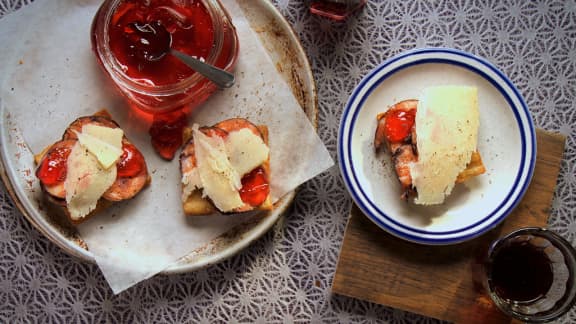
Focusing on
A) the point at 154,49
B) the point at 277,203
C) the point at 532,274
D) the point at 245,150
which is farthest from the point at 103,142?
the point at 532,274

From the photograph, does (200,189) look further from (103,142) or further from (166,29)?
(166,29)

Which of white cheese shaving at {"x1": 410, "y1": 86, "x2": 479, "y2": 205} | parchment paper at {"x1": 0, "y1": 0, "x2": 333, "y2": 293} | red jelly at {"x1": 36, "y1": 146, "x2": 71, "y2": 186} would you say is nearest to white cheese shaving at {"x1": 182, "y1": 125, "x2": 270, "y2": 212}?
parchment paper at {"x1": 0, "y1": 0, "x2": 333, "y2": 293}

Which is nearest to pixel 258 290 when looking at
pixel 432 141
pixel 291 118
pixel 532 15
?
pixel 291 118

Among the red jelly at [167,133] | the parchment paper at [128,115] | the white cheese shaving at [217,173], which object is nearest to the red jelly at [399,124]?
the parchment paper at [128,115]

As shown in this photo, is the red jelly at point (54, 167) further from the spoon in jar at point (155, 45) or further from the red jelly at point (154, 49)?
the spoon in jar at point (155, 45)

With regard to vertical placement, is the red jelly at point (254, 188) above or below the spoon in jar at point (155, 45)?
below

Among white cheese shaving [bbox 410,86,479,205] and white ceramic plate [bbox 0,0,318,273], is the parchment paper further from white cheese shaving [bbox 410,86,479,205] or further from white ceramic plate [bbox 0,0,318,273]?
white cheese shaving [bbox 410,86,479,205]
